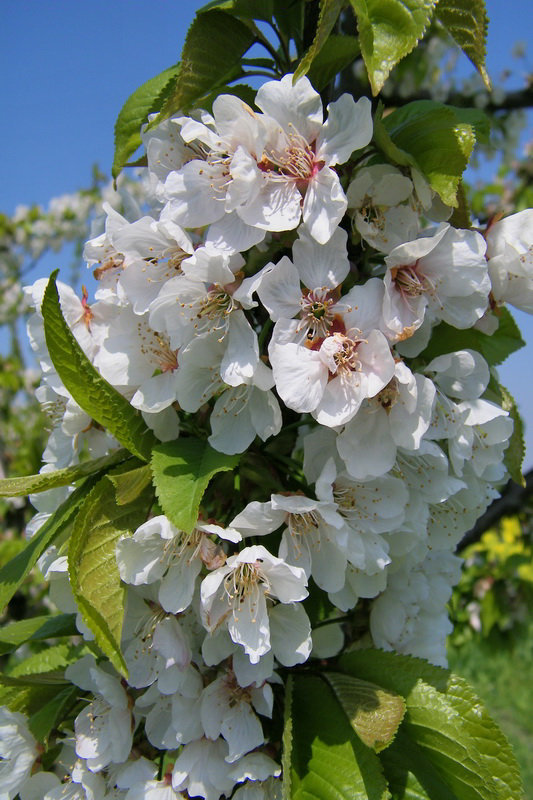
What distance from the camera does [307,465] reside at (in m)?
1.21

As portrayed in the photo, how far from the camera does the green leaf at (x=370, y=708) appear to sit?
3.68 ft

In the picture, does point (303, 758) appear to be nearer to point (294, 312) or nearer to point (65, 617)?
point (65, 617)

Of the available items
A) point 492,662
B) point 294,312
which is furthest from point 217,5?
point 492,662

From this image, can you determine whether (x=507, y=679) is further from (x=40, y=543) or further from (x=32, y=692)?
(x=40, y=543)

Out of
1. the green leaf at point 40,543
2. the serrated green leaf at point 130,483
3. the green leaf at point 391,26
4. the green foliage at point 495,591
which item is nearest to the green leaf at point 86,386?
the serrated green leaf at point 130,483

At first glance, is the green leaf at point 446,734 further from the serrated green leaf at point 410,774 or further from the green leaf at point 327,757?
the green leaf at point 327,757

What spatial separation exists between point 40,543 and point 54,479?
0.44ft

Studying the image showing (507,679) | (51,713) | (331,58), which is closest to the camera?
(331,58)

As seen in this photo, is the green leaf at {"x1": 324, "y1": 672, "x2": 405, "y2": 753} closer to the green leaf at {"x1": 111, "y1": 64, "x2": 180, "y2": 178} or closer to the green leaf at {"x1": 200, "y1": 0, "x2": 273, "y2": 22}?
the green leaf at {"x1": 111, "y1": 64, "x2": 180, "y2": 178}

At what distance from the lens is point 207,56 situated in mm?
1289

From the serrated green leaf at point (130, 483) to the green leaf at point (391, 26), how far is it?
0.71 meters

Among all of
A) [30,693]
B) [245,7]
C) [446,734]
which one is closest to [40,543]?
[30,693]

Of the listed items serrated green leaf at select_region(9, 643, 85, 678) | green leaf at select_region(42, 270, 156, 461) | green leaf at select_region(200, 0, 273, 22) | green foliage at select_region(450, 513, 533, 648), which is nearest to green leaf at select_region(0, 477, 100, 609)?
green leaf at select_region(42, 270, 156, 461)

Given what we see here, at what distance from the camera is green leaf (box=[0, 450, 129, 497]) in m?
1.15
